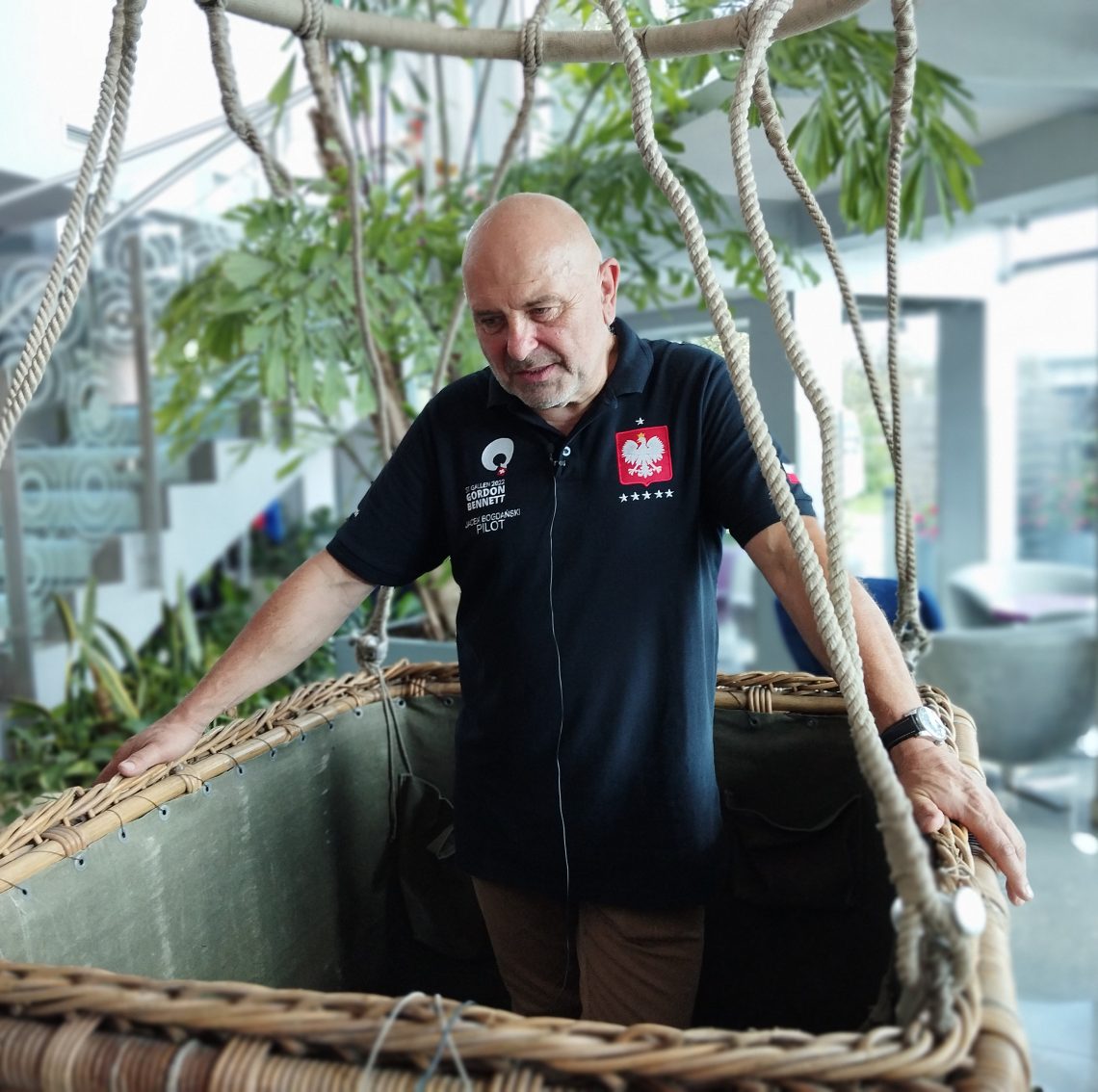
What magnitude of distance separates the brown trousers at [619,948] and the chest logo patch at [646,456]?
0.53 m

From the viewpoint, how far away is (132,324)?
3.79 metres

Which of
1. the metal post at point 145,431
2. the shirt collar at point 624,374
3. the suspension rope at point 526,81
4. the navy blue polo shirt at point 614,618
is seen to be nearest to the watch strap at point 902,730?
the navy blue polo shirt at point 614,618

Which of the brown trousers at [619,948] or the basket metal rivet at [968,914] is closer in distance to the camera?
the basket metal rivet at [968,914]

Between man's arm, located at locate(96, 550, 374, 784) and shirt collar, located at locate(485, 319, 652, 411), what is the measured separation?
0.33 meters

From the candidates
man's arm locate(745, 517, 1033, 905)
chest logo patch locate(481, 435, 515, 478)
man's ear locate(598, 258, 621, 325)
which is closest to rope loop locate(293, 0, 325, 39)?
man's ear locate(598, 258, 621, 325)

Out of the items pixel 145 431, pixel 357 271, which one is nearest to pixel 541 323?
pixel 357 271

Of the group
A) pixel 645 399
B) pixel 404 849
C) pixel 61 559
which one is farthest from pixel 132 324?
pixel 645 399

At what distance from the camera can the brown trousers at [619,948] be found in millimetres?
1296

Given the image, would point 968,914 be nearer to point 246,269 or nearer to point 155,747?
point 155,747

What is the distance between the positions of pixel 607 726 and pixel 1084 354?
5.21m

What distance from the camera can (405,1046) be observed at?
0.66m

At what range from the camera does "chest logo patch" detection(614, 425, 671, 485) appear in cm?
126

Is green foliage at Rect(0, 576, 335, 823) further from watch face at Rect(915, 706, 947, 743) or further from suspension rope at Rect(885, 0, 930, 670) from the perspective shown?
watch face at Rect(915, 706, 947, 743)

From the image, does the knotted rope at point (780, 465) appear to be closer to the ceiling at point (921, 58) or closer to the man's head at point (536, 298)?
the man's head at point (536, 298)
